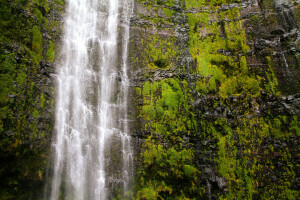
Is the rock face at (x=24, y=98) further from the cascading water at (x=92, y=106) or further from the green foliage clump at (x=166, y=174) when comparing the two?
the green foliage clump at (x=166, y=174)

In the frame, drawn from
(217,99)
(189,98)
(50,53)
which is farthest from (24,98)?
(217,99)

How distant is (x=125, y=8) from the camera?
1429 cm

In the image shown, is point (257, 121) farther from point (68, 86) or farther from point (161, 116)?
point (68, 86)

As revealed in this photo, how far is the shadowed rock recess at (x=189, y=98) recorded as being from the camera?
931cm

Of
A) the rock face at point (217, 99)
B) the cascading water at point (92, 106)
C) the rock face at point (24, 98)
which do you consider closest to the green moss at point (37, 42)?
the rock face at point (24, 98)

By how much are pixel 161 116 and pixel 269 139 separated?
5722 millimetres

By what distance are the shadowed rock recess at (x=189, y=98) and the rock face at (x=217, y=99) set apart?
2.0 inches

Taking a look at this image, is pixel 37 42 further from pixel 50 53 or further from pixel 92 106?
pixel 92 106

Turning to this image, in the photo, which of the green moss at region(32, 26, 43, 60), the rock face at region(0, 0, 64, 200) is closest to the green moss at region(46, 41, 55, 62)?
the rock face at region(0, 0, 64, 200)

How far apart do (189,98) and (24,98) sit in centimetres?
852

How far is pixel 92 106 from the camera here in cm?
1159

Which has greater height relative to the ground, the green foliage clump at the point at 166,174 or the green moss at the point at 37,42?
the green moss at the point at 37,42

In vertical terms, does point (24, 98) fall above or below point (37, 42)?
below

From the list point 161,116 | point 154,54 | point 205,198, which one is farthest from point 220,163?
point 154,54
